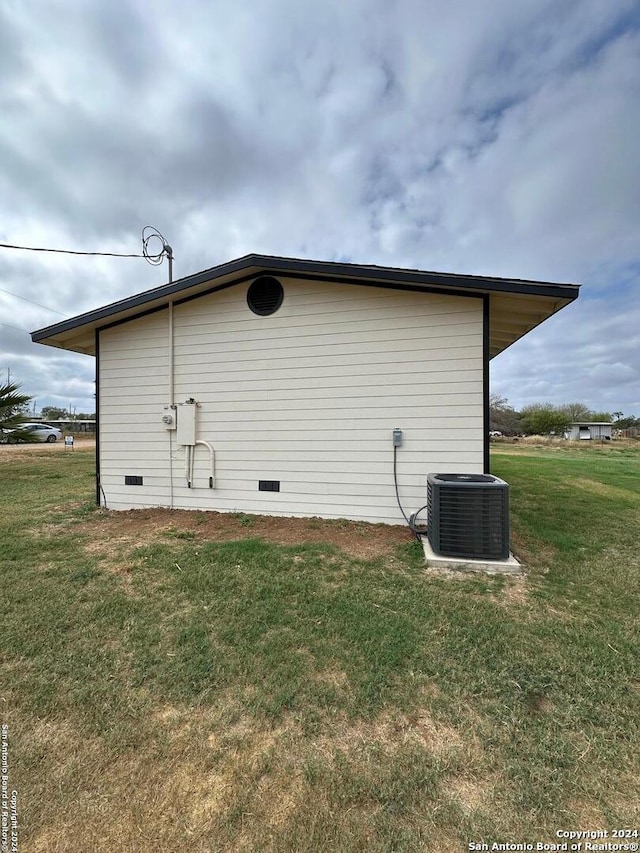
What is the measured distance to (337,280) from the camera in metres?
5.04

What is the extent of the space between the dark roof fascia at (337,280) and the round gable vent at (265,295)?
228 millimetres

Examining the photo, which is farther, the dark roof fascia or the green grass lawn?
the dark roof fascia

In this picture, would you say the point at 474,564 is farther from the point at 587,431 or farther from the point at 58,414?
the point at 58,414

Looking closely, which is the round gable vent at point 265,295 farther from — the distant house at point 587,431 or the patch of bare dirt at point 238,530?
the distant house at point 587,431

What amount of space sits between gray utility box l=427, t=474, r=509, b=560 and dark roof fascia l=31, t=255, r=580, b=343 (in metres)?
2.30

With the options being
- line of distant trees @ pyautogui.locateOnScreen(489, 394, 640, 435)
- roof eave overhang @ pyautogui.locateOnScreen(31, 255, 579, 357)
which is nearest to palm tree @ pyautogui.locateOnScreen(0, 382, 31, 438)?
roof eave overhang @ pyautogui.locateOnScreen(31, 255, 579, 357)

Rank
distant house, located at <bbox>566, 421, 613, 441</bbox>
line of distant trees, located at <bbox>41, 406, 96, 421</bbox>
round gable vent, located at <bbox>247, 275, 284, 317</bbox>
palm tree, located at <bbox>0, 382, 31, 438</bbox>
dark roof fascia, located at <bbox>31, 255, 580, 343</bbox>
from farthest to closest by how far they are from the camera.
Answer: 1. line of distant trees, located at <bbox>41, 406, 96, 421</bbox>
2. distant house, located at <bbox>566, 421, 613, 441</bbox>
3. palm tree, located at <bbox>0, 382, 31, 438</bbox>
4. round gable vent, located at <bbox>247, 275, 284, 317</bbox>
5. dark roof fascia, located at <bbox>31, 255, 580, 343</bbox>

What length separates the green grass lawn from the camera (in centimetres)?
132

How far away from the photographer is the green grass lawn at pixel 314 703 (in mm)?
1318

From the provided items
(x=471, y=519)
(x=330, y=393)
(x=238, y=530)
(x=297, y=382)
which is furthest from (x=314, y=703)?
(x=297, y=382)

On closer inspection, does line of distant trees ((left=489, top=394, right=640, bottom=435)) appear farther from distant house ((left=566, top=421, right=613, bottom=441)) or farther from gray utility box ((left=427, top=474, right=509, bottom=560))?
gray utility box ((left=427, top=474, right=509, bottom=560))

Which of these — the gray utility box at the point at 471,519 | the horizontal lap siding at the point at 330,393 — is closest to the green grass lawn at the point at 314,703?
the gray utility box at the point at 471,519

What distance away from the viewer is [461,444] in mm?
4660

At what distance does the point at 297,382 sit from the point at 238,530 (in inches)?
87.2
